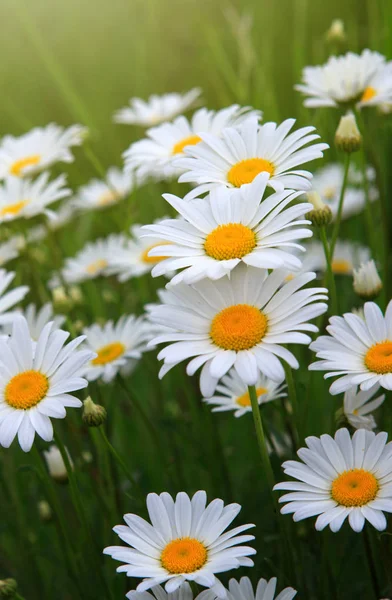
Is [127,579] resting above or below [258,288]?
below

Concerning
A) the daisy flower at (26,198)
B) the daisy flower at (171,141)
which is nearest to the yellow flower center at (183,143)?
the daisy flower at (171,141)

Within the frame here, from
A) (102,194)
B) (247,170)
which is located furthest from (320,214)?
(102,194)

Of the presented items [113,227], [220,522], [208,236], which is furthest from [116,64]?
[220,522]

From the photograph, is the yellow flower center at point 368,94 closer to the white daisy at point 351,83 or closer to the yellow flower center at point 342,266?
the white daisy at point 351,83

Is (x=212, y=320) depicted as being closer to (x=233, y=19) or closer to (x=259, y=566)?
(x=259, y=566)

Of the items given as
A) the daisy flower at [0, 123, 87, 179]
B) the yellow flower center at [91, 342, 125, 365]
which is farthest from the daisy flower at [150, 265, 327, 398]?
the daisy flower at [0, 123, 87, 179]
